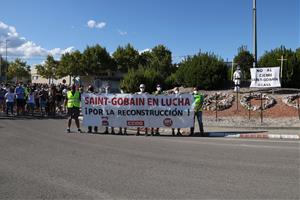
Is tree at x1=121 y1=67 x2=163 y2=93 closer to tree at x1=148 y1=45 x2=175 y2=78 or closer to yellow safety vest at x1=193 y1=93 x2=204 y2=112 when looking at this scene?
yellow safety vest at x1=193 y1=93 x2=204 y2=112

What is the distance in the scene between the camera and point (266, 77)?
77.2 ft

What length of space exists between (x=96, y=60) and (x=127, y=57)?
232 inches

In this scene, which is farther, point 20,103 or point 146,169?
point 20,103

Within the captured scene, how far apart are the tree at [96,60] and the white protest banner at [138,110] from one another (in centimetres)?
5887

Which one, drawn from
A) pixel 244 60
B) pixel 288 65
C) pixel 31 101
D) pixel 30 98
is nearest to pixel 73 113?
pixel 30 98

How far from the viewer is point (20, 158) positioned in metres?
9.98

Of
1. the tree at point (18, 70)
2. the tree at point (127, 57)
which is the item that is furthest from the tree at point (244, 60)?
the tree at point (18, 70)

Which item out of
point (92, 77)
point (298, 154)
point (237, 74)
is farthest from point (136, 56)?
point (298, 154)

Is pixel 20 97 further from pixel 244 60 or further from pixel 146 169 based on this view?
pixel 244 60

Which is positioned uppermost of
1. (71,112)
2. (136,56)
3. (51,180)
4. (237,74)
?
(136,56)

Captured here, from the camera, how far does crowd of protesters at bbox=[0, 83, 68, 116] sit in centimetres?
2419

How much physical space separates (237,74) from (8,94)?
1309cm

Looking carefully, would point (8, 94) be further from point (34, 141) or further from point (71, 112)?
point (34, 141)

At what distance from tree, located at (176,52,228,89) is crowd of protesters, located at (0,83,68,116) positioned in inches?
346
